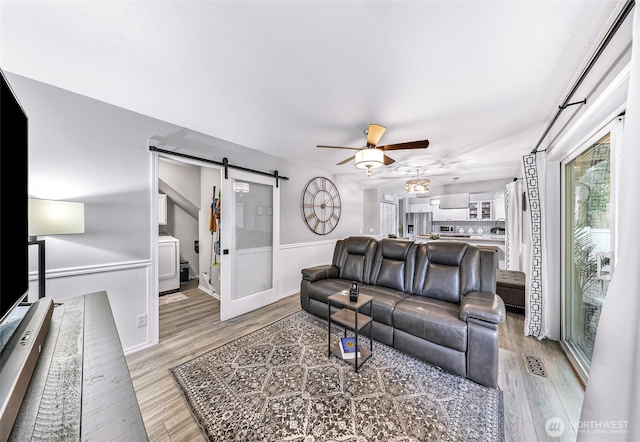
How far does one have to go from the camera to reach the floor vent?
1.94 m

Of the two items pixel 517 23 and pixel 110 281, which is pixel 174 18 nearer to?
pixel 517 23

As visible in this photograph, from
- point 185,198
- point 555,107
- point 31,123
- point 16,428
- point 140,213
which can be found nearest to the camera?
point 16,428

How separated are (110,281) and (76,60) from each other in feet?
Answer: 5.91

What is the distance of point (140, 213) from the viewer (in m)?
2.35

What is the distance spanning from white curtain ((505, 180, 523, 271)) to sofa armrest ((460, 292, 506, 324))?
2.72 m

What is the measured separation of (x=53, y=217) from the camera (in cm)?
159

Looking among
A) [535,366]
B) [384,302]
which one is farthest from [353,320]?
[535,366]

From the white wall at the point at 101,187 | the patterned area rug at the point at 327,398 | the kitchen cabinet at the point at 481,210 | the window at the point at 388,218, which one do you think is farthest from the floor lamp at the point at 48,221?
the kitchen cabinet at the point at 481,210

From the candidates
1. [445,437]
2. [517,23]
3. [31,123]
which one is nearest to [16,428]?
[445,437]

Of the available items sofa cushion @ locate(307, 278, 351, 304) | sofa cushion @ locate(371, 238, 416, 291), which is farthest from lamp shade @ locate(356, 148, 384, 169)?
sofa cushion @ locate(307, 278, 351, 304)

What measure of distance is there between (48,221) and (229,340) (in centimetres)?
182

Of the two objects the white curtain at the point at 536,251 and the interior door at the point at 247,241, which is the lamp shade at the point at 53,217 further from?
the white curtain at the point at 536,251

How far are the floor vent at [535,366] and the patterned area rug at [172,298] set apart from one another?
445 centimetres

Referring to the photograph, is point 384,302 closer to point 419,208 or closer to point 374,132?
point 374,132
